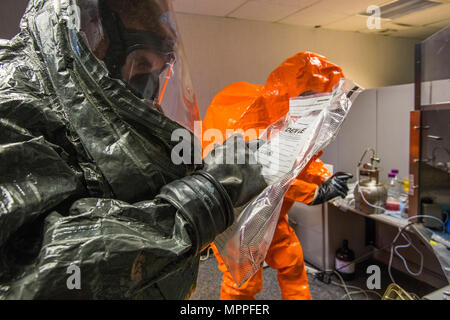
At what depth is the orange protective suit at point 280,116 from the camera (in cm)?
150

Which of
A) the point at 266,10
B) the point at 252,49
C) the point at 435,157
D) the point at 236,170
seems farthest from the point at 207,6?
the point at 236,170

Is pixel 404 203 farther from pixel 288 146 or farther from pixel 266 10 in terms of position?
pixel 266 10

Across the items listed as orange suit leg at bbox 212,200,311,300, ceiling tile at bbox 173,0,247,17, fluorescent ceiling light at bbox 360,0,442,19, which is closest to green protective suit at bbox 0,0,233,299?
orange suit leg at bbox 212,200,311,300

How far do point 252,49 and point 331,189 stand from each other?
1.99m

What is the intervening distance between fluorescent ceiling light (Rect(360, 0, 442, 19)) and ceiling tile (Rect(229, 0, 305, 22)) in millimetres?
920

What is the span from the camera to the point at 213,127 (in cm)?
175

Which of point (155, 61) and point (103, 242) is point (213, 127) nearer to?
point (155, 61)

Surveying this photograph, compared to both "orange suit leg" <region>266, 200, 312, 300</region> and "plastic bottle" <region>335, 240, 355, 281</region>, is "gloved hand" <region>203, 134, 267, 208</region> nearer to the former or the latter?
"orange suit leg" <region>266, 200, 312, 300</region>

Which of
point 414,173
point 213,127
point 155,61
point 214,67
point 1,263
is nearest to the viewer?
point 1,263

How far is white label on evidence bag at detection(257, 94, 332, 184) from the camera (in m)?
0.72

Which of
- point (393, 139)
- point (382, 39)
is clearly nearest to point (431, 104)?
point (393, 139)

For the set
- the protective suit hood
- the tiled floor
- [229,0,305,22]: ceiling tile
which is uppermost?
[229,0,305,22]: ceiling tile

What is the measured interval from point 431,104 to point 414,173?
0.36m

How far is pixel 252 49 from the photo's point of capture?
124 inches
